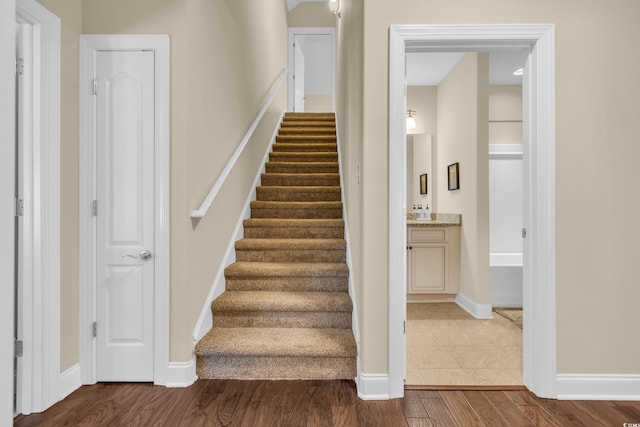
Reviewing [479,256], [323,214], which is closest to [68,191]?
[323,214]

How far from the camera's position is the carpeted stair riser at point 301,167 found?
14.1 feet

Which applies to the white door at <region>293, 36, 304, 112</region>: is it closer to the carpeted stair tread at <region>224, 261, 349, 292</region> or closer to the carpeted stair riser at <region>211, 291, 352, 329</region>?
the carpeted stair tread at <region>224, 261, 349, 292</region>

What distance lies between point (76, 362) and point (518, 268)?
3956mm

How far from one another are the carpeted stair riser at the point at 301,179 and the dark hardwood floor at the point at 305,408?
2326 millimetres

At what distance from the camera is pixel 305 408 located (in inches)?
75.1

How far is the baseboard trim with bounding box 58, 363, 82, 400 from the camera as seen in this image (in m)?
2.01

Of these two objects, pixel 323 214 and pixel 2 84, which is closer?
pixel 2 84

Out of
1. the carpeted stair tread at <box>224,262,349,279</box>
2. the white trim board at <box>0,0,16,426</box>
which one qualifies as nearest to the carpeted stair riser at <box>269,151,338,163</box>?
the carpeted stair tread at <box>224,262,349,279</box>

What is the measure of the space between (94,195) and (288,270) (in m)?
1.37

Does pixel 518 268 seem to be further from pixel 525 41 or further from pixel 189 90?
pixel 189 90

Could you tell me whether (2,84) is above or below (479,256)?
above

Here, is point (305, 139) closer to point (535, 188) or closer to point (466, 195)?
point (466, 195)

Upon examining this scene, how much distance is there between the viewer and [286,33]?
6.51 m

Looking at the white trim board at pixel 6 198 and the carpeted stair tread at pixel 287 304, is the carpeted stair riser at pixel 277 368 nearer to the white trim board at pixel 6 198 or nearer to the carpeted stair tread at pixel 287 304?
the carpeted stair tread at pixel 287 304
